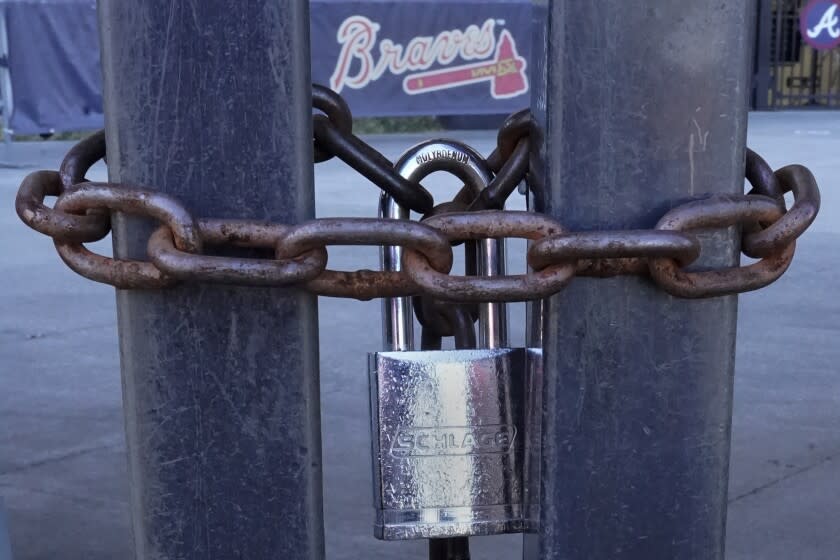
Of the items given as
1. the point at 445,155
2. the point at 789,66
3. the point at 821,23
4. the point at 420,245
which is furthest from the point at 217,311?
the point at 789,66

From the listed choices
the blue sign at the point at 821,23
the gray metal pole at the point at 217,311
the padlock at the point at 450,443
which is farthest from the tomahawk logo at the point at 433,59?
the gray metal pole at the point at 217,311

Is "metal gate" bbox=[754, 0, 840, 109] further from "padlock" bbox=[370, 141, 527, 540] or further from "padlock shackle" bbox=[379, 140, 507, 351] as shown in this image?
"padlock" bbox=[370, 141, 527, 540]

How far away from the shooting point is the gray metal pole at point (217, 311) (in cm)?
93

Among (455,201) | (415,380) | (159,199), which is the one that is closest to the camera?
(159,199)

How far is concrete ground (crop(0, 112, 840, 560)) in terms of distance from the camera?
3088 millimetres

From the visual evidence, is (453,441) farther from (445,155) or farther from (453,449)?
(445,155)

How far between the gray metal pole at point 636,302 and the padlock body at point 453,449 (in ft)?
0.45

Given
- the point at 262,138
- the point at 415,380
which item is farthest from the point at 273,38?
the point at 415,380

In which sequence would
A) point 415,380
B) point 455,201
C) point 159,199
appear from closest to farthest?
point 159,199 → point 415,380 → point 455,201

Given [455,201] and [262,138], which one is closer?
[262,138]

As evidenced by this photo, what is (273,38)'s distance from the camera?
3.04 feet

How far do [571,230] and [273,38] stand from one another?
0.92 ft

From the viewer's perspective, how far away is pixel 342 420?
→ 3961 millimetres

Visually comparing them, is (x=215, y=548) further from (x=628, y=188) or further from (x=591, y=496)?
(x=628, y=188)
